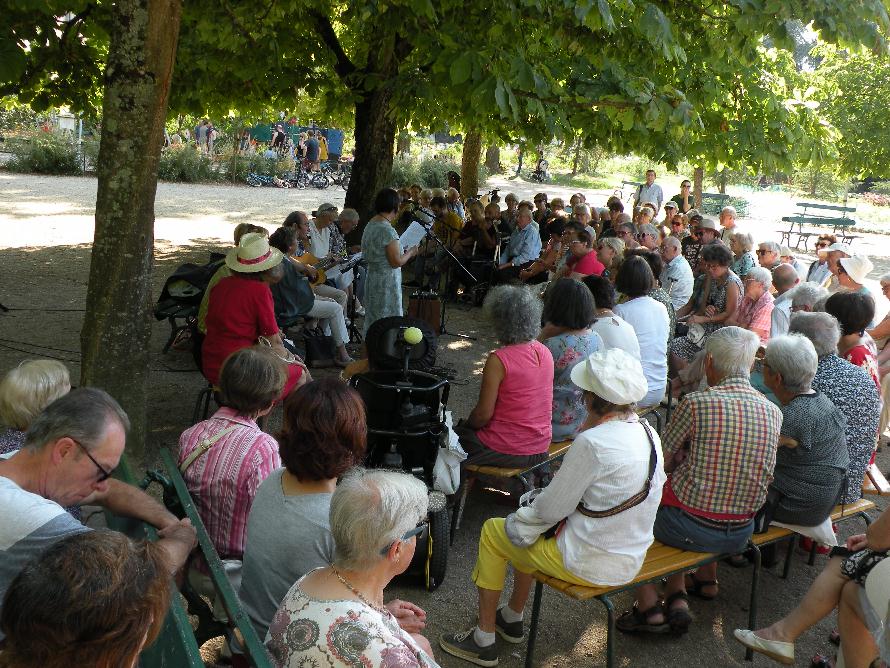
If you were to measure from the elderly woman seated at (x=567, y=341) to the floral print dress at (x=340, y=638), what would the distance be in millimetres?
2897

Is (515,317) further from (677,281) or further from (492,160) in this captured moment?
(492,160)

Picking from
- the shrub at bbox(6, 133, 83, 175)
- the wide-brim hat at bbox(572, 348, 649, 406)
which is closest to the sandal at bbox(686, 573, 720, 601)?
the wide-brim hat at bbox(572, 348, 649, 406)

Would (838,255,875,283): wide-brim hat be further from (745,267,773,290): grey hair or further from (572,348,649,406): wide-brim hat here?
(572,348,649,406): wide-brim hat

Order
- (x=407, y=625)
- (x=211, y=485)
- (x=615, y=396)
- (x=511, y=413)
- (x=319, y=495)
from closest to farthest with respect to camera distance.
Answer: (x=407, y=625), (x=319, y=495), (x=211, y=485), (x=615, y=396), (x=511, y=413)

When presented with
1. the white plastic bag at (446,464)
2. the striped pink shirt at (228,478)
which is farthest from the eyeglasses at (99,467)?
the white plastic bag at (446,464)

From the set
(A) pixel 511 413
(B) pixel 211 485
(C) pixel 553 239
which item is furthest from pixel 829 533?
(C) pixel 553 239

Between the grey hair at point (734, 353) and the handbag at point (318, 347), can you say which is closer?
the grey hair at point (734, 353)

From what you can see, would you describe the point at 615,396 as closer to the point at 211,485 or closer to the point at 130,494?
Answer: the point at 211,485

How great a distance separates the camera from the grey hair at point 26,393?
308cm

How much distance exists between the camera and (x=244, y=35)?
730cm

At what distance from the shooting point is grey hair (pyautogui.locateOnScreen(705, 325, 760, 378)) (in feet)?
12.9

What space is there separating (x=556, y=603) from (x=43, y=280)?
841cm

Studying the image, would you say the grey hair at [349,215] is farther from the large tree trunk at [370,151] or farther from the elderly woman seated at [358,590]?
the elderly woman seated at [358,590]

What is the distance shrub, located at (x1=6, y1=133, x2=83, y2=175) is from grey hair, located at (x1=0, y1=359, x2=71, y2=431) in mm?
22536
